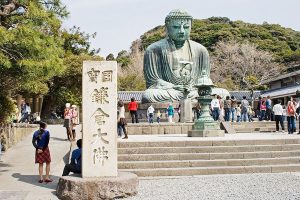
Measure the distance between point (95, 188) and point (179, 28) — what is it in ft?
54.5

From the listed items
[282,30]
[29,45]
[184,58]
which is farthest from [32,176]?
[282,30]

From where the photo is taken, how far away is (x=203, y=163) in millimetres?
10273

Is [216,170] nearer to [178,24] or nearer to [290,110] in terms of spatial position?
[290,110]

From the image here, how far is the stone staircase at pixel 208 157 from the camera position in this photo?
32.8ft

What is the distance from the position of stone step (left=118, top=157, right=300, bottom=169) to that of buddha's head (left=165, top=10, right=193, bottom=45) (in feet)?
43.2

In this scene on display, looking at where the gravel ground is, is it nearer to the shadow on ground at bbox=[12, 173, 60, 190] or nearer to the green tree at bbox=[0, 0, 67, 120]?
the shadow on ground at bbox=[12, 173, 60, 190]

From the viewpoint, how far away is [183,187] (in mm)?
8305

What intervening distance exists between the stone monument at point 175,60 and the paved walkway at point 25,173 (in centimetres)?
806

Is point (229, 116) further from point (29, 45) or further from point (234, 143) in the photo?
point (29, 45)

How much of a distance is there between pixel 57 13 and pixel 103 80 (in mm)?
2525

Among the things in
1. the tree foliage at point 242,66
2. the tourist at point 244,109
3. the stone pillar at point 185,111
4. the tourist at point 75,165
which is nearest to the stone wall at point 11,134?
the tourist at point 75,165

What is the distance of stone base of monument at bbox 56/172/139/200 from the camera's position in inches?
280

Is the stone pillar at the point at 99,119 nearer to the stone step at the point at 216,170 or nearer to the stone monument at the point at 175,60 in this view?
the stone step at the point at 216,170

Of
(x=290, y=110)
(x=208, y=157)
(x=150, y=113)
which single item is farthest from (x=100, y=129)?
(x=150, y=113)
